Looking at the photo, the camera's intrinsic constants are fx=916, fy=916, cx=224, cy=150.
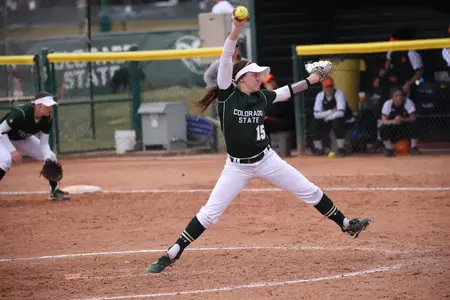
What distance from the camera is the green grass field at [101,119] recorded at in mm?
18172

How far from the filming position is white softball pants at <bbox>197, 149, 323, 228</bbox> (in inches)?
310

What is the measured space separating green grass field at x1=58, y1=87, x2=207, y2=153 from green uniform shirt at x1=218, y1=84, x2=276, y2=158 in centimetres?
999

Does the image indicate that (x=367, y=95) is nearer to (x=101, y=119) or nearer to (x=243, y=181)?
(x=101, y=119)

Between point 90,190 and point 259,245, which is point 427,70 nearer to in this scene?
point 90,190

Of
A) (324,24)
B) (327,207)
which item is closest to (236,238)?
(327,207)

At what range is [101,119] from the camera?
62.8 ft

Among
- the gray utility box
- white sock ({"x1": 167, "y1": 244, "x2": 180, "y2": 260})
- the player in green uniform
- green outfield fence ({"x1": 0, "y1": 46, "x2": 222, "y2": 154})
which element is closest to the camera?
white sock ({"x1": 167, "y1": 244, "x2": 180, "y2": 260})

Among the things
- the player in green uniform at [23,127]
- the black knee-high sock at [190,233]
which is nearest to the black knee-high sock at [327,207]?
the black knee-high sock at [190,233]

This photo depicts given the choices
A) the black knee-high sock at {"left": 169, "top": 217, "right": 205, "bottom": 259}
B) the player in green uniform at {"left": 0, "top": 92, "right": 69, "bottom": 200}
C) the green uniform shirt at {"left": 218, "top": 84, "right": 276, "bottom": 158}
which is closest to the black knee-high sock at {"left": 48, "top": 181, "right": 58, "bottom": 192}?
the player in green uniform at {"left": 0, "top": 92, "right": 69, "bottom": 200}

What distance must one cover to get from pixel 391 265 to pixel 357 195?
13.2 ft

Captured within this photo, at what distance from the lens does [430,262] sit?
7.82 meters

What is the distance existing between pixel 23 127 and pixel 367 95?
21.8 ft

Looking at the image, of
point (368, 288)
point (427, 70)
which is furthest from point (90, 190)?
point (368, 288)

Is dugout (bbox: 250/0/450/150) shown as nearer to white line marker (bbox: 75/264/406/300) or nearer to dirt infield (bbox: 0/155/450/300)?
dirt infield (bbox: 0/155/450/300)
